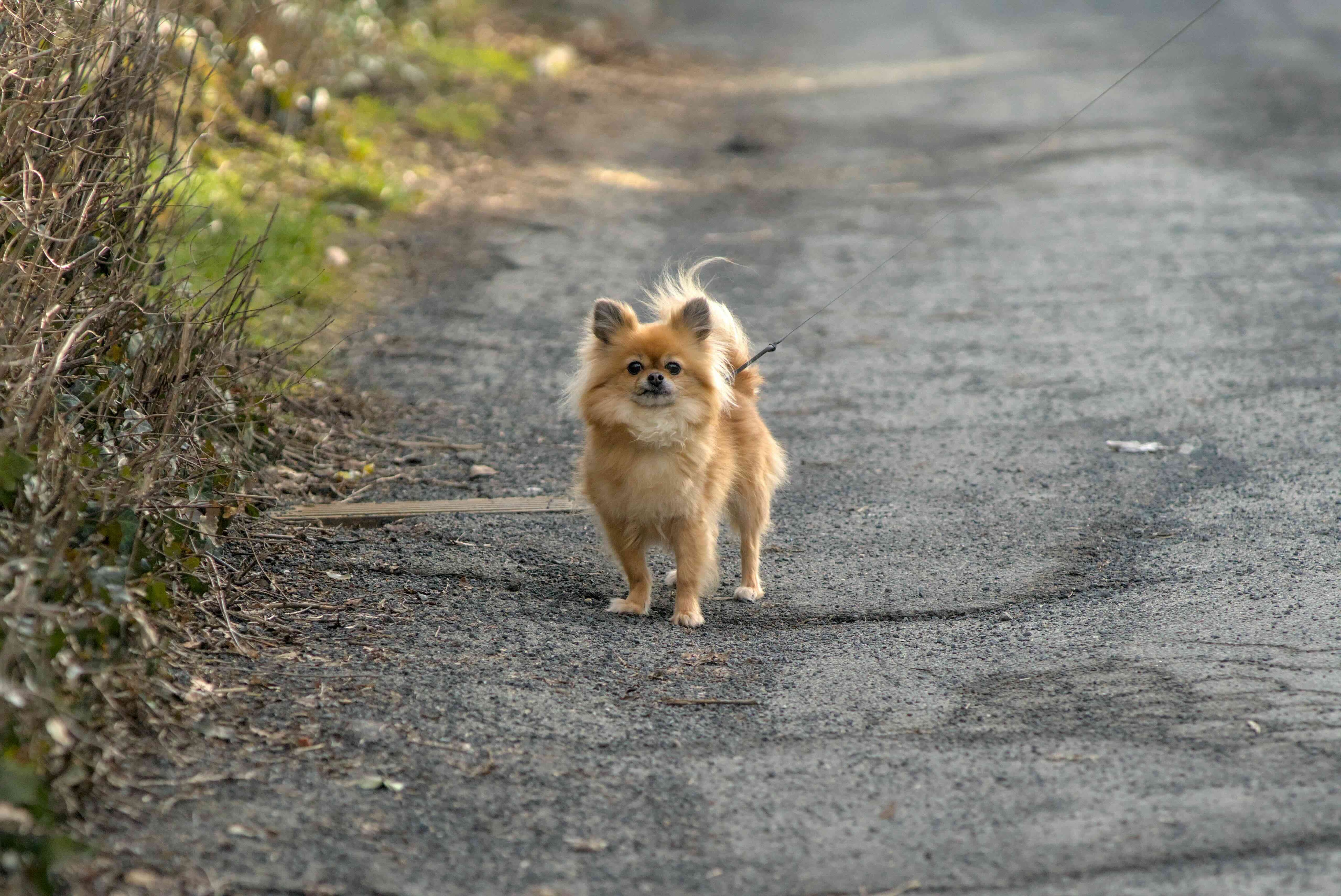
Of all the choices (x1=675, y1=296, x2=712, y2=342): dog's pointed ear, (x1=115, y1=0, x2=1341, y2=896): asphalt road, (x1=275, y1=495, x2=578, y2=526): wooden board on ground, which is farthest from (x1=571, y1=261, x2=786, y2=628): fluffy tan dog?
(x1=275, y1=495, x2=578, y2=526): wooden board on ground

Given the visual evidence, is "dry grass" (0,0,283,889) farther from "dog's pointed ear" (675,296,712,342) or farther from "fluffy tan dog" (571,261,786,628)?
"dog's pointed ear" (675,296,712,342)

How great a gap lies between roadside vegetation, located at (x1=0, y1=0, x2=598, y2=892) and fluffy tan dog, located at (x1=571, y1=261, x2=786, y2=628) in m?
1.30

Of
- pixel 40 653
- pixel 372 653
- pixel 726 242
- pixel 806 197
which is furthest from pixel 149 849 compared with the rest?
pixel 806 197

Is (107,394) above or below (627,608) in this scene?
above

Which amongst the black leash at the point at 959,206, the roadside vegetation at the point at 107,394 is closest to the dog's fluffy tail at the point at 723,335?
the black leash at the point at 959,206

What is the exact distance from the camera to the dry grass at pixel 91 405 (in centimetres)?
313

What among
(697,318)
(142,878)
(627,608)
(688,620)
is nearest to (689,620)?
(688,620)

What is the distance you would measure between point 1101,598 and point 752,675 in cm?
140

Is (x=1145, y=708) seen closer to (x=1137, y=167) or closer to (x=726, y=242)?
(x=726, y=242)

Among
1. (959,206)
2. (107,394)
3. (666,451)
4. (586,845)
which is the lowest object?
(586,845)

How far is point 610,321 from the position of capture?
205 inches

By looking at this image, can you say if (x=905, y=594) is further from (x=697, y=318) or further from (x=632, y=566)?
(x=697, y=318)

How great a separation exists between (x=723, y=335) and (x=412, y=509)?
1.54 meters

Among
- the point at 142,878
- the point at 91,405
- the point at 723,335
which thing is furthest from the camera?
the point at 723,335
